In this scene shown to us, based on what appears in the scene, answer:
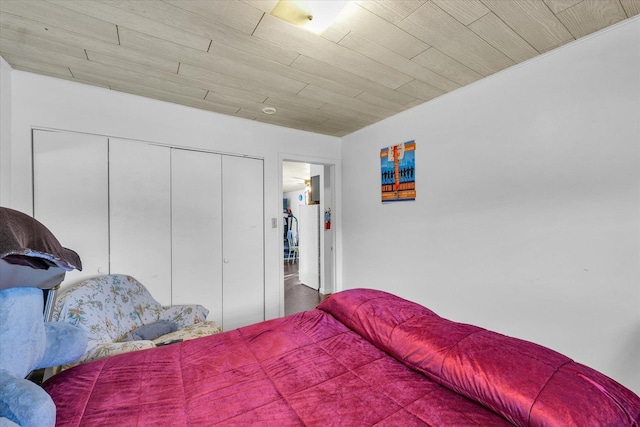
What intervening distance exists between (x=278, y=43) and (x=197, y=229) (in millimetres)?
1953

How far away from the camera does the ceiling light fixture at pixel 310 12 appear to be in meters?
1.37

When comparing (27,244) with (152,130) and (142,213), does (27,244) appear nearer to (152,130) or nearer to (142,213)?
(142,213)

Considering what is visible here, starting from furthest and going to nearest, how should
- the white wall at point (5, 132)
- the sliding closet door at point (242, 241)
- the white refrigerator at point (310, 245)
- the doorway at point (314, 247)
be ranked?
1. the white refrigerator at point (310, 245)
2. the doorway at point (314, 247)
3. the sliding closet door at point (242, 241)
4. the white wall at point (5, 132)

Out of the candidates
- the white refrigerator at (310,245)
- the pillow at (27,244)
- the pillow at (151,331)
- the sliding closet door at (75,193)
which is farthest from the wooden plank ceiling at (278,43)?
the white refrigerator at (310,245)

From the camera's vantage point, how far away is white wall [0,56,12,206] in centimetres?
189

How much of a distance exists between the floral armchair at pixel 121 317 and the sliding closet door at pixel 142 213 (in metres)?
0.20

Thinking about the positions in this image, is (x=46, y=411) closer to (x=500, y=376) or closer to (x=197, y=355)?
(x=197, y=355)

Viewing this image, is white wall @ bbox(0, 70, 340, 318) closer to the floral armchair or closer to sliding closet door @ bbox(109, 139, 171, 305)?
sliding closet door @ bbox(109, 139, 171, 305)

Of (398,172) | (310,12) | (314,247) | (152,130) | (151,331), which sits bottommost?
(151,331)

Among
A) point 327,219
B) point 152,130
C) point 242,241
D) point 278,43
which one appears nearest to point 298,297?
point 327,219

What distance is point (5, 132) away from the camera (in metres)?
1.96

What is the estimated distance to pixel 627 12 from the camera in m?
1.51

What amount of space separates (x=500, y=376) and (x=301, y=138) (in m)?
3.15

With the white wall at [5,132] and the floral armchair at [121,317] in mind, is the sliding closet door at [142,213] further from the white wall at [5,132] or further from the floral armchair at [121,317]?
the white wall at [5,132]
